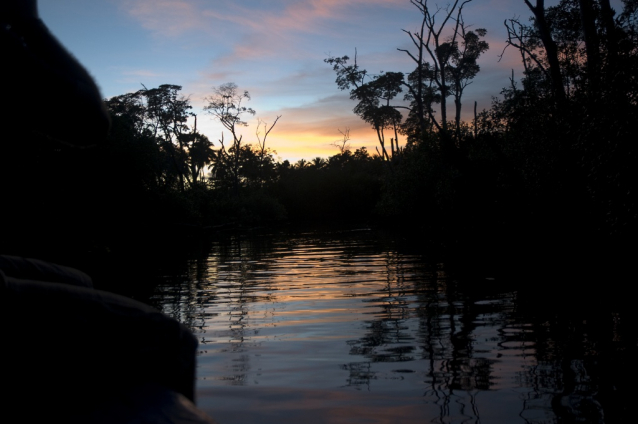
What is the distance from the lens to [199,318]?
7340 millimetres

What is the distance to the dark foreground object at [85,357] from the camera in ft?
2.16

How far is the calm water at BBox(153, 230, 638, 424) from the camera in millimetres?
3486

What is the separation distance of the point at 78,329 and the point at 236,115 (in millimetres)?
52705

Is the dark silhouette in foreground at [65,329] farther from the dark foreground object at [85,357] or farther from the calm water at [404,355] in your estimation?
the calm water at [404,355]

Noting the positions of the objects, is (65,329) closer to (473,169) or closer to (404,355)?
(404,355)

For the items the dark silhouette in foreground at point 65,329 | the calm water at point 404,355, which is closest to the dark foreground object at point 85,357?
the dark silhouette in foreground at point 65,329

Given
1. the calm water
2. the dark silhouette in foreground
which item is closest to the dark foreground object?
the dark silhouette in foreground

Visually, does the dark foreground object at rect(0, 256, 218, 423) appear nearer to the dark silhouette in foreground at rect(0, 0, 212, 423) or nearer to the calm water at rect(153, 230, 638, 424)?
the dark silhouette in foreground at rect(0, 0, 212, 423)

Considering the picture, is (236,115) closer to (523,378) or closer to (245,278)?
(245,278)

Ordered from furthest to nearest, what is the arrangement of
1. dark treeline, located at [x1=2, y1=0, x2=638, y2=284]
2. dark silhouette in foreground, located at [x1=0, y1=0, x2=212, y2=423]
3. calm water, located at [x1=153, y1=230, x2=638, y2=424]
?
dark treeline, located at [x1=2, y1=0, x2=638, y2=284] < calm water, located at [x1=153, y1=230, x2=638, y2=424] < dark silhouette in foreground, located at [x1=0, y1=0, x2=212, y2=423]

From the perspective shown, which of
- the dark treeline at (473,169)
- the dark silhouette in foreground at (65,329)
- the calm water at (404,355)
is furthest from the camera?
the dark treeline at (473,169)

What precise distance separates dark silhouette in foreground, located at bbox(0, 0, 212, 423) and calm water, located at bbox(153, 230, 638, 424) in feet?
9.16

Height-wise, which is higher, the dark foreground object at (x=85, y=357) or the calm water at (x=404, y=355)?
the dark foreground object at (x=85, y=357)

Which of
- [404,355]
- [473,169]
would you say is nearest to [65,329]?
[404,355]
